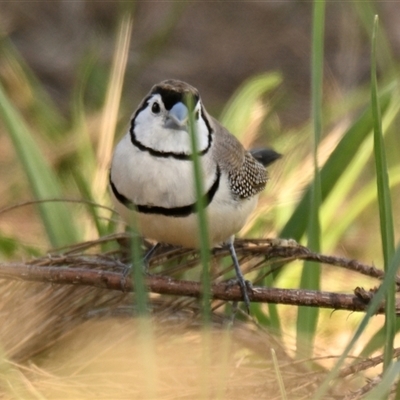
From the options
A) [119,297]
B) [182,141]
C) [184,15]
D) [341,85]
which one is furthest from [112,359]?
[184,15]

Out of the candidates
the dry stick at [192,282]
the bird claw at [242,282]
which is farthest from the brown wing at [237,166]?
the dry stick at [192,282]

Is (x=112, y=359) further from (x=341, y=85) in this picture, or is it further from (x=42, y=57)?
Result: (x=42, y=57)

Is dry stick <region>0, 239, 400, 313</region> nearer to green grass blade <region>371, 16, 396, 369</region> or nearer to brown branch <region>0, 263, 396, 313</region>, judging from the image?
brown branch <region>0, 263, 396, 313</region>

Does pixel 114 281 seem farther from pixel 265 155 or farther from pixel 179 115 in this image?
pixel 265 155

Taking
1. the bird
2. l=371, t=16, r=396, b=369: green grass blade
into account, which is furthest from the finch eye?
l=371, t=16, r=396, b=369: green grass blade

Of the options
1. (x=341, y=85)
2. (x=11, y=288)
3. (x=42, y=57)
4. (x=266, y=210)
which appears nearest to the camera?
(x=11, y=288)

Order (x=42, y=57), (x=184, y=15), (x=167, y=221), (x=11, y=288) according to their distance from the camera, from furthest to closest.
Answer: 1. (x=184, y=15)
2. (x=42, y=57)
3. (x=167, y=221)
4. (x=11, y=288)
